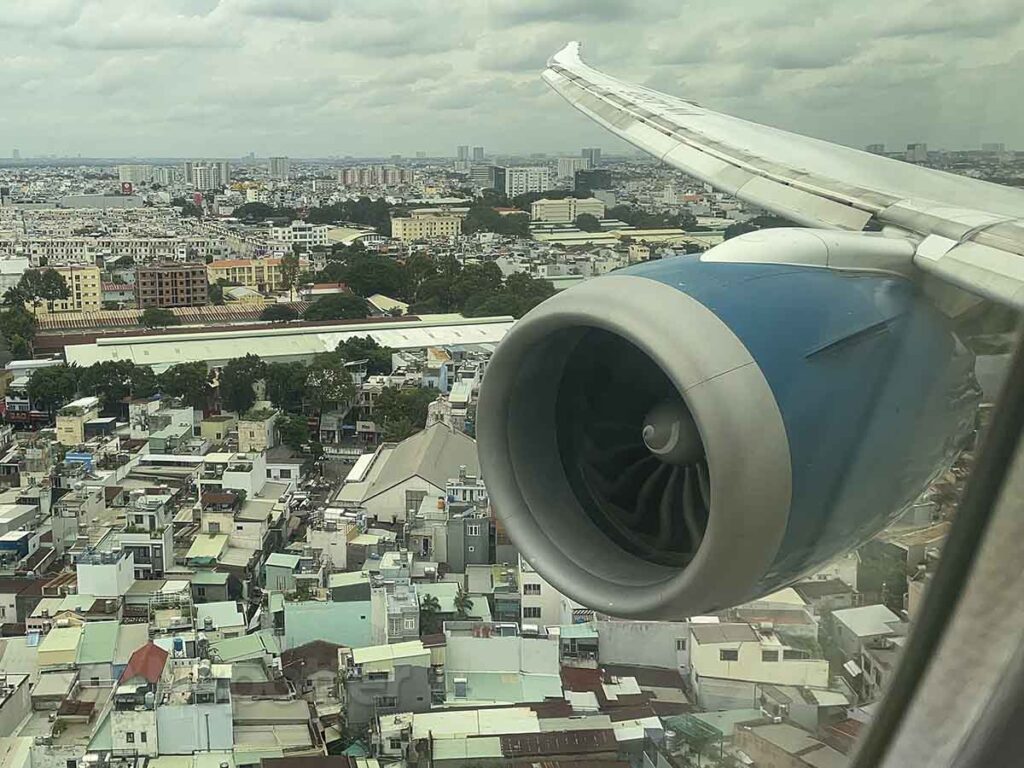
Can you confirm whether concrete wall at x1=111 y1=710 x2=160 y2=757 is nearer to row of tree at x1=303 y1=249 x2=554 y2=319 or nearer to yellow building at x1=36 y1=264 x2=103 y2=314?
row of tree at x1=303 y1=249 x2=554 y2=319

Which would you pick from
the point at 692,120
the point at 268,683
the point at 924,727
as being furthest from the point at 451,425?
the point at 924,727

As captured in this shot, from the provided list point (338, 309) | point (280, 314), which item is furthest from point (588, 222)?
point (280, 314)

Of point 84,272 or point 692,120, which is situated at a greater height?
point 692,120

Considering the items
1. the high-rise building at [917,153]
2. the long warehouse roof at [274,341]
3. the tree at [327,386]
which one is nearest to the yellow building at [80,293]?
the long warehouse roof at [274,341]

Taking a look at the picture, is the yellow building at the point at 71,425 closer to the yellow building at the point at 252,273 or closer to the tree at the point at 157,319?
the tree at the point at 157,319

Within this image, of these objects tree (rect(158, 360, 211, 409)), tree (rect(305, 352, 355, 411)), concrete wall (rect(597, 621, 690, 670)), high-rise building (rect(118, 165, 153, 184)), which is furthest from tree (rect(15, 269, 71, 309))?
high-rise building (rect(118, 165, 153, 184))

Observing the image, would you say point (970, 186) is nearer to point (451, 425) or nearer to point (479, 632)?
point (479, 632)
